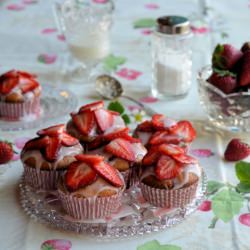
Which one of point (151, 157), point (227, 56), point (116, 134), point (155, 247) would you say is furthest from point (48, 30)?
point (155, 247)


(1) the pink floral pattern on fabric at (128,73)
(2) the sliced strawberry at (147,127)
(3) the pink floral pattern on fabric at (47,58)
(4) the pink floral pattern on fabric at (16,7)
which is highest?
(2) the sliced strawberry at (147,127)

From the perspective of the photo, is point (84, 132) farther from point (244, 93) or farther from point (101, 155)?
point (244, 93)

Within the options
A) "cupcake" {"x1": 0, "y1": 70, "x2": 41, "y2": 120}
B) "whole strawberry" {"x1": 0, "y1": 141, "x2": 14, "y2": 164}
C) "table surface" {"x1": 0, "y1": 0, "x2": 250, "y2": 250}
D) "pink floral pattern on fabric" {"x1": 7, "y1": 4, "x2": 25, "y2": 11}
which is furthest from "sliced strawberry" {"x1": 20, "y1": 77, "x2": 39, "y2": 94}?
"pink floral pattern on fabric" {"x1": 7, "y1": 4, "x2": 25, "y2": 11}

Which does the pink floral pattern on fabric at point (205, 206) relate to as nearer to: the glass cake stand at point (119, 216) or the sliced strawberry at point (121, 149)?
the glass cake stand at point (119, 216)

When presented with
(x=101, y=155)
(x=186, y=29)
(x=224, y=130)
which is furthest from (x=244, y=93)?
(x=101, y=155)

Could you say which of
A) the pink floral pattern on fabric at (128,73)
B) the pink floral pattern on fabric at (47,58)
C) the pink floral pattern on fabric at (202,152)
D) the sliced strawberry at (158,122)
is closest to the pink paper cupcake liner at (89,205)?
the sliced strawberry at (158,122)

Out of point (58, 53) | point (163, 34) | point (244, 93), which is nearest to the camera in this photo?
point (244, 93)

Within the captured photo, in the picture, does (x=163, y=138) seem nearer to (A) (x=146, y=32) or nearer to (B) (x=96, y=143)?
(B) (x=96, y=143)
